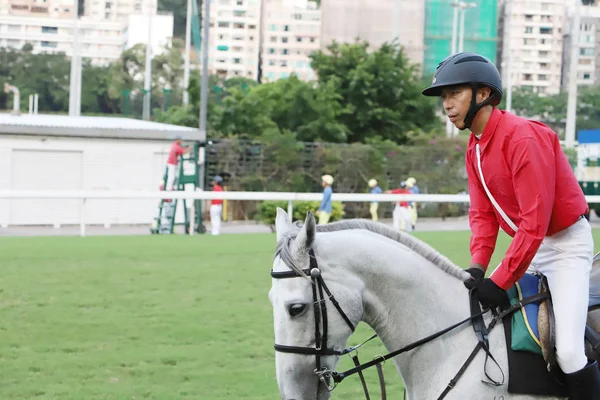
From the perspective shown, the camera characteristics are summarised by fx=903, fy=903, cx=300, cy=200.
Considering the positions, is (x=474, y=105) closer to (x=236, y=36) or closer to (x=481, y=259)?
(x=481, y=259)

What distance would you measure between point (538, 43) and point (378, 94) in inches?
2155

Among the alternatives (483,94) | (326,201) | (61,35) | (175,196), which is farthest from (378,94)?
(61,35)

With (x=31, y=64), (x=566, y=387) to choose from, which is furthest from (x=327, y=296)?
(x=31, y=64)

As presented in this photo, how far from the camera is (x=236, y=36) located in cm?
11256

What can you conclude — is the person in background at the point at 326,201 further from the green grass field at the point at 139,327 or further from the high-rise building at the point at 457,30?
the high-rise building at the point at 457,30

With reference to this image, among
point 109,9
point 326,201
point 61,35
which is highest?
point 109,9

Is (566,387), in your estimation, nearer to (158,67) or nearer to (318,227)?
(318,227)

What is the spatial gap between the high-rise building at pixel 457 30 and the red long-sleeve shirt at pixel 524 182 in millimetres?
48820

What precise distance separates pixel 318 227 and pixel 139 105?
66566mm

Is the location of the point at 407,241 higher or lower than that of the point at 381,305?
higher

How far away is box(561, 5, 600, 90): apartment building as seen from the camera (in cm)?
7612

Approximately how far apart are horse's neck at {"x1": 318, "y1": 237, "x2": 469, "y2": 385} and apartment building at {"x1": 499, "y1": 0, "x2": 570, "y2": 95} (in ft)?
254

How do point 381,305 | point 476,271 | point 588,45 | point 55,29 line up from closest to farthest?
point 381,305
point 476,271
point 588,45
point 55,29

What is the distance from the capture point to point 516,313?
12.3ft
